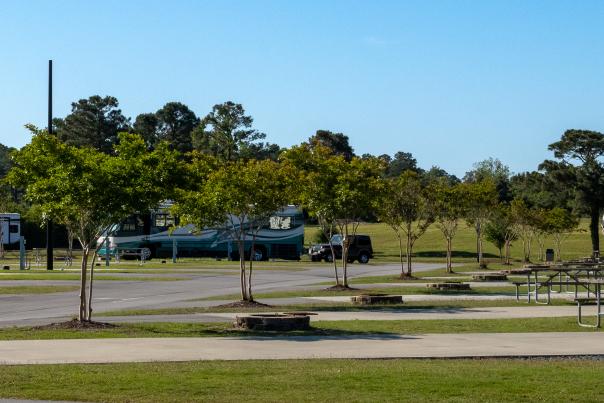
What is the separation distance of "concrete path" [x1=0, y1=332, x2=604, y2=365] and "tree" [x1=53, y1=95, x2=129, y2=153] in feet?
305

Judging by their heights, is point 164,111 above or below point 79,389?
above

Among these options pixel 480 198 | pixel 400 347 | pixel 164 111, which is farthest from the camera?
pixel 164 111

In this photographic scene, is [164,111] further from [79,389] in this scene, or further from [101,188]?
[79,389]

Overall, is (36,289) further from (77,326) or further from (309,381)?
(309,381)

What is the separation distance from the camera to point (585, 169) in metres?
79.7

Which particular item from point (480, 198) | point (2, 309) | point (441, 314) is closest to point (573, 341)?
point (441, 314)

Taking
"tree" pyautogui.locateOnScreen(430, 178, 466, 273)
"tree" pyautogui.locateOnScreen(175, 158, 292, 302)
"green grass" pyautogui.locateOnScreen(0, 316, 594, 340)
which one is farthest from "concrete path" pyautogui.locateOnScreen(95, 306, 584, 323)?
"tree" pyautogui.locateOnScreen(430, 178, 466, 273)

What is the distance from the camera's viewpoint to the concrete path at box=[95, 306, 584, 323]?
74.0 ft

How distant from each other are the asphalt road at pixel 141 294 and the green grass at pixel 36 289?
3.21ft

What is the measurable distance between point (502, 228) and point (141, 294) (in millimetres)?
37760

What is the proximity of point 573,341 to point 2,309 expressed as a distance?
14928 millimetres

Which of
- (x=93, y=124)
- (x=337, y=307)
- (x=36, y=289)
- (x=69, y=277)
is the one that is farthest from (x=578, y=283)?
(x=93, y=124)

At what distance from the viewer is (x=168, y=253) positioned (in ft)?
213

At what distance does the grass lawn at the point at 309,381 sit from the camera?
1115 cm
